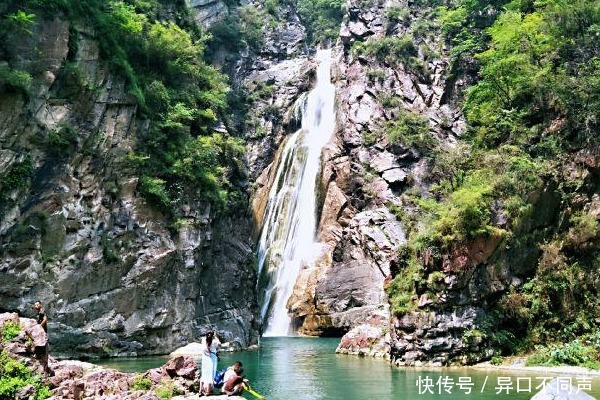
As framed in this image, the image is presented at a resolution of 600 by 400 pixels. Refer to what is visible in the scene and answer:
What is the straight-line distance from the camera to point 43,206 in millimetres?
23609

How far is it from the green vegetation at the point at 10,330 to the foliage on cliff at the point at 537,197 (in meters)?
13.9

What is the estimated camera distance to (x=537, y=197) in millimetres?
22938

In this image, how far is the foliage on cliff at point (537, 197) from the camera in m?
21.9

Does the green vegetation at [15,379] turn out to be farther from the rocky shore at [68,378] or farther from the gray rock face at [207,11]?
the gray rock face at [207,11]

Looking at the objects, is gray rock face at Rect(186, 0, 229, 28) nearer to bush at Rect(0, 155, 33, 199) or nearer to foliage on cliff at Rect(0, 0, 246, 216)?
foliage on cliff at Rect(0, 0, 246, 216)

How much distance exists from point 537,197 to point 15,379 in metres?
19.4

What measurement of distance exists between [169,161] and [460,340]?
1666 centimetres

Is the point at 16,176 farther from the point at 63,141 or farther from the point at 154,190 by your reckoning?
the point at 154,190

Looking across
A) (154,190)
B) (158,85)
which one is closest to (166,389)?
(154,190)

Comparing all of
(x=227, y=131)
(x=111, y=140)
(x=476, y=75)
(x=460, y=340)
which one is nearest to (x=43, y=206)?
(x=111, y=140)

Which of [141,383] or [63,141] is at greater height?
[63,141]

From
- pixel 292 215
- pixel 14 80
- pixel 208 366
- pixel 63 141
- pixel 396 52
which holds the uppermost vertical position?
pixel 396 52

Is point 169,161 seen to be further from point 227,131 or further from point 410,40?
point 410,40

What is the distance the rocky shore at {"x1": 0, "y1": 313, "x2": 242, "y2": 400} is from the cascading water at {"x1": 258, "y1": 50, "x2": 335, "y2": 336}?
25.5 m
